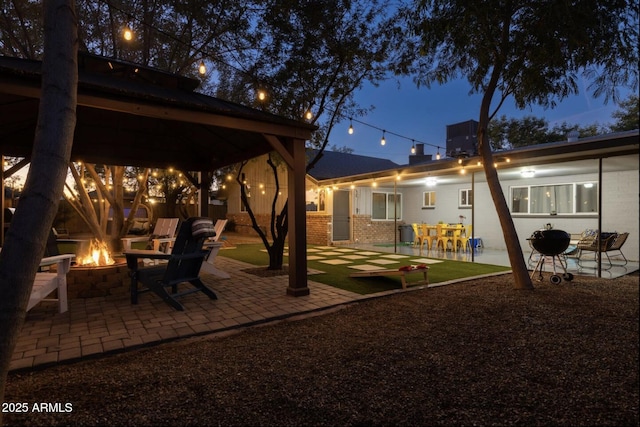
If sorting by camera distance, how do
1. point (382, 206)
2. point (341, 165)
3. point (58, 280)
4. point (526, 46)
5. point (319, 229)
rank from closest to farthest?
point (58, 280), point (526, 46), point (319, 229), point (382, 206), point (341, 165)

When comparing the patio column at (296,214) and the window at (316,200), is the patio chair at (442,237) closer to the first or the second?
the window at (316,200)

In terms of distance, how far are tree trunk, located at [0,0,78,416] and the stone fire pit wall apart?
399cm

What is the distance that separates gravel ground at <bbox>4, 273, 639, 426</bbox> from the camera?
2002mm

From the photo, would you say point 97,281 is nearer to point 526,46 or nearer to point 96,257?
point 96,257

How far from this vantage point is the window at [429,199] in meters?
14.3

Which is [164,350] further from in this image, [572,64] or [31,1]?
[31,1]

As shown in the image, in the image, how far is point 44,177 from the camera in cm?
157

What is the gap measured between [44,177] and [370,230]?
13213 mm

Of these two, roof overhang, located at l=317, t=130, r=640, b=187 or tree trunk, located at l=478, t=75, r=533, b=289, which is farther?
roof overhang, located at l=317, t=130, r=640, b=187

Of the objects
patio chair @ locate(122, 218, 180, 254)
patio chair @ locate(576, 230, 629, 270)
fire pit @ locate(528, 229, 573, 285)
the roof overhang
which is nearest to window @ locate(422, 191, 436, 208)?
the roof overhang

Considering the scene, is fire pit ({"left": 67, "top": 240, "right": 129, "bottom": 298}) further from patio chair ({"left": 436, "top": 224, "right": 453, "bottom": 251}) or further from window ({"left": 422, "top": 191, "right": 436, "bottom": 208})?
window ({"left": 422, "top": 191, "right": 436, "bottom": 208})

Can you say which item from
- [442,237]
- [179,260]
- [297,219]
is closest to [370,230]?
[442,237]

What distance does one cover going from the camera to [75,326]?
361 cm

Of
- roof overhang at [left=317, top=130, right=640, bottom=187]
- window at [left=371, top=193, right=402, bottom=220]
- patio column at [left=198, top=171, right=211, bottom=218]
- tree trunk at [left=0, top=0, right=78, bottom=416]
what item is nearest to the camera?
tree trunk at [left=0, top=0, right=78, bottom=416]
